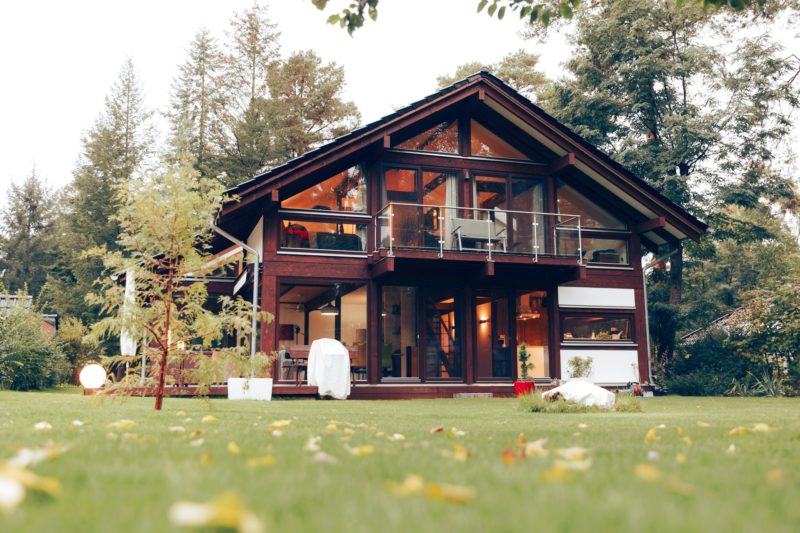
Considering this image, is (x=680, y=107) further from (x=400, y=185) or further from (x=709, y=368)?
(x=400, y=185)

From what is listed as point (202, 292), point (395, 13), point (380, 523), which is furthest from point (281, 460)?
point (395, 13)

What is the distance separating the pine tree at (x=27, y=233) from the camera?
41.2 metres

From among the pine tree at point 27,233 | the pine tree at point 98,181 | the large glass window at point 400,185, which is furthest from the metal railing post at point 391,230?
the pine tree at point 27,233

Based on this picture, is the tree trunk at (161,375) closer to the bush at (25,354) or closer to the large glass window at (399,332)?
the large glass window at (399,332)

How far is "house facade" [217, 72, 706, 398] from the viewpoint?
1516 cm

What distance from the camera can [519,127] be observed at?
17.3 m

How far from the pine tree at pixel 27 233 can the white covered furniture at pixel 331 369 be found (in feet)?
107

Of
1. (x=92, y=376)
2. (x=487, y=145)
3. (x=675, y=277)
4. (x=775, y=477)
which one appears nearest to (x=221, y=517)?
(x=775, y=477)

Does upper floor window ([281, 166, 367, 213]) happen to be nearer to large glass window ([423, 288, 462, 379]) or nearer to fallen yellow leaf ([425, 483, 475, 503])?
large glass window ([423, 288, 462, 379])

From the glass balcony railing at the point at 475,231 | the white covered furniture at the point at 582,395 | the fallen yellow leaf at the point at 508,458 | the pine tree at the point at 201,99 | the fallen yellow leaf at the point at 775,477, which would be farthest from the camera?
the pine tree at the point at 201,99

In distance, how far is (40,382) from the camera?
16.1 meters

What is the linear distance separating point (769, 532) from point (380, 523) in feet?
2.62

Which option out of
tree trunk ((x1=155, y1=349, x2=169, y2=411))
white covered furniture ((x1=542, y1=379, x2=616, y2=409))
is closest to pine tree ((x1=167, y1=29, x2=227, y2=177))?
white covered furniture ((x1=542, y1=379, x2=616, y2=409))

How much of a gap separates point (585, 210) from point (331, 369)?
805cm
